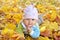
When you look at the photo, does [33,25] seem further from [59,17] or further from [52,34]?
[59,17]

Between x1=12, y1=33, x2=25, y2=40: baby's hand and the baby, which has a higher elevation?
the baby

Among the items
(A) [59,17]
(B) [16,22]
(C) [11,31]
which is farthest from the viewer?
→ (A) [59,17]

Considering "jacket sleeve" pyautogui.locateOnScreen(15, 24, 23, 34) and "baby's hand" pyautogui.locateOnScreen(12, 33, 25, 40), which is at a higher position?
"jacket sleeve" pyautogui.locateOnScreen(15, 24, 23, 34)

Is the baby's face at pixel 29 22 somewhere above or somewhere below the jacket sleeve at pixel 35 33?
above

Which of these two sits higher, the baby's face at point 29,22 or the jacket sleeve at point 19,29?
the baby's face at point 29,22

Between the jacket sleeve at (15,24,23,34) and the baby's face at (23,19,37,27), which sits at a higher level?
the baby's face at (23,19,37,27)

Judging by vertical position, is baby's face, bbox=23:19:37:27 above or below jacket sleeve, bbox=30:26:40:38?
above

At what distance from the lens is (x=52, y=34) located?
0.95 metres

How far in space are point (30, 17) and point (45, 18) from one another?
0.22 m

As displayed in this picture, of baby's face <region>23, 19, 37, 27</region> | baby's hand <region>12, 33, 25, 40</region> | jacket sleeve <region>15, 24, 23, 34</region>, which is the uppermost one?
baby's face <region>23, 19, 37, 27</region>

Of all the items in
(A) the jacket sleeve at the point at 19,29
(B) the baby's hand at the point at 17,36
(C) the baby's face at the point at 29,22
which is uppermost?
(C) the baby's face at the point at 29,22

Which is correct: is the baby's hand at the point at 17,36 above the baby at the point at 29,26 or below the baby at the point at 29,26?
below

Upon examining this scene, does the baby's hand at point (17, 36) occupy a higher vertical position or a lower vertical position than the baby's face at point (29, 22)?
lower

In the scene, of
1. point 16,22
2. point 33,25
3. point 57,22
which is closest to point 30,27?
point 33,25
